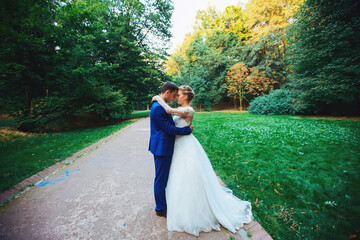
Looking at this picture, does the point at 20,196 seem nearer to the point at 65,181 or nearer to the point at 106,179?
the point at 65,181

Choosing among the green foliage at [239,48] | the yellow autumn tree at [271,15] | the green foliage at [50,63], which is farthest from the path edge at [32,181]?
the yellow autumn tree at [271,15]

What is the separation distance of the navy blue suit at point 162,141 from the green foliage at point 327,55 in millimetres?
15394

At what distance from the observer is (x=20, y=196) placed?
3.15m

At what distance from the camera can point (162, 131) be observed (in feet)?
7.78

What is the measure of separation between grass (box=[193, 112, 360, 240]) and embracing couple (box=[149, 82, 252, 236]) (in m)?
0.73

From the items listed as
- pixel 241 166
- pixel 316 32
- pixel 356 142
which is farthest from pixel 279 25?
pixel 241 166

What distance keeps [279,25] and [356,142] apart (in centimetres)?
2168

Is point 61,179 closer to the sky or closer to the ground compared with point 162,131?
closer to the ground

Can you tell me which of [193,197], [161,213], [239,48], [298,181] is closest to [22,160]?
[161,213]

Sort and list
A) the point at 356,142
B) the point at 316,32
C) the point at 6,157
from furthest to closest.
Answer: the point at 316,32 < the point at 356,142 < the point at 6,157

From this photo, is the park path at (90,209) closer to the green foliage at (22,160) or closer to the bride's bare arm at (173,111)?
the green foliage at (22,160)

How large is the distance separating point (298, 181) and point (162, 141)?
3.78 m

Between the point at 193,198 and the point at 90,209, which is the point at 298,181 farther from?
the point at 90,209

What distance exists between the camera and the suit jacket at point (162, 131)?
2.26 meters
